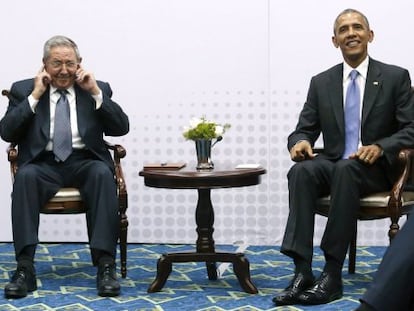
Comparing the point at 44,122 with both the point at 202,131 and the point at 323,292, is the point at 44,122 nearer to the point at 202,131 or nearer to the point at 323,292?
the point at 202,131

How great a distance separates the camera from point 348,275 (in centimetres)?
462

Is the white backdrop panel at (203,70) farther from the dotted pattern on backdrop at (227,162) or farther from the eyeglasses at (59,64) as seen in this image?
the eyeglasses at (59,64)

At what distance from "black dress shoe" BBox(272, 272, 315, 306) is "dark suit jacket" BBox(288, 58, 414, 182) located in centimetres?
76

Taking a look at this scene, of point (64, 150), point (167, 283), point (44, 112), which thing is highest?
point (44, 112)

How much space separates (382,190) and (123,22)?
240cm

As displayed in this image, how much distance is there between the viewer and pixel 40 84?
179 inches

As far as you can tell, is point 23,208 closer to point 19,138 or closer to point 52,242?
point 19,138

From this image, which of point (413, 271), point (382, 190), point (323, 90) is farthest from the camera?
point (323, 90)

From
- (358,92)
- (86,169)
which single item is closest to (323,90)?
(358,92)

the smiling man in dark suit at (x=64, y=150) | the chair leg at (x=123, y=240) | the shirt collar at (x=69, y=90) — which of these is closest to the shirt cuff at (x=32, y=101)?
the smiling man in dark suit at (x=64, y=150)

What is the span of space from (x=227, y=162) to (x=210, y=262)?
54.9 inches

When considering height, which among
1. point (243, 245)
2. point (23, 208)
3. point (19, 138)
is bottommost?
point (243, 245)

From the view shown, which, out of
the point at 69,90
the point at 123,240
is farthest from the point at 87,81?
the point at 123,240

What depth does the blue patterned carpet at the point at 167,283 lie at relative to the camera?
155 inches
